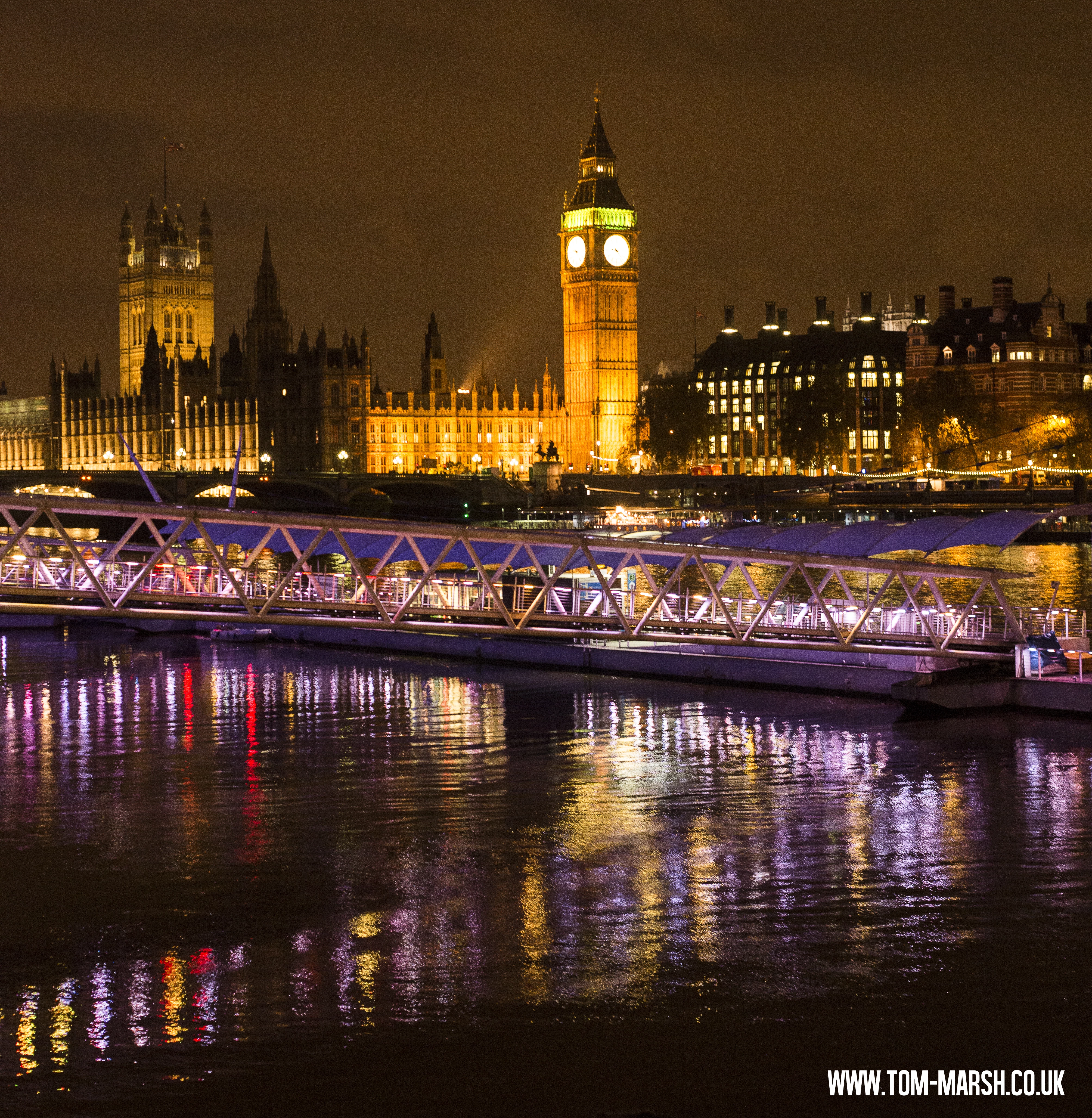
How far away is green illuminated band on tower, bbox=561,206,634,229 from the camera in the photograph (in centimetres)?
15688

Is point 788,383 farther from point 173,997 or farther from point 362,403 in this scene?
point 173,997

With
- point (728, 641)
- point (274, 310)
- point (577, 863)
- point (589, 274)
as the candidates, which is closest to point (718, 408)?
point (589, 274)

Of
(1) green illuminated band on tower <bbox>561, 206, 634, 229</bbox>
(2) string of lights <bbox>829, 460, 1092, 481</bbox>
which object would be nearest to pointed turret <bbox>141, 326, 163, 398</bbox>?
(1) green illuminated band on tower <bbox>561, 206, 634, 229</bbox>

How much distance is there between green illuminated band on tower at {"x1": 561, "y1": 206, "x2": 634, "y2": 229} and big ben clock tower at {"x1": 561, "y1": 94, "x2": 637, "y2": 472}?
6 centimetres

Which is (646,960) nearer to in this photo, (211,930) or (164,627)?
(211,930)

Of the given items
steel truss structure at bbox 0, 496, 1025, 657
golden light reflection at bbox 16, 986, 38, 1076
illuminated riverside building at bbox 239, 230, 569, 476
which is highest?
illuminated riverside building at bbox 239, 230, 569, 476

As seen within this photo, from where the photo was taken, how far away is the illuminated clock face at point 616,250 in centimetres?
15750

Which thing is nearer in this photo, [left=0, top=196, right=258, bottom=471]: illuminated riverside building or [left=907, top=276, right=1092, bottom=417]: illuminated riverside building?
[left=907, top=276, right=1092, bottom=417]: illuminated riverside building

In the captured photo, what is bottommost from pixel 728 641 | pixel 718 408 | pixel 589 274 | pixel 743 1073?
pixel 743 1073

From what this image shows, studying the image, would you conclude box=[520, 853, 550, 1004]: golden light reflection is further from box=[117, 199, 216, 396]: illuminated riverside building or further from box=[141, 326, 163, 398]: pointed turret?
box=[117, 199, 216, 396]: illuminated riverside building

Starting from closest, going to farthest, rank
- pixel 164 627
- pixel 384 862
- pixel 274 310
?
pixel 384 862
pixel 164 627
pixel 274 310

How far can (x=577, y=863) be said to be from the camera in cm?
2328

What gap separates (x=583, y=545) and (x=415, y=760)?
5049mm

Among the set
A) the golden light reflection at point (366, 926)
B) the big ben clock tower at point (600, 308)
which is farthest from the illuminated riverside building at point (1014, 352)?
the golden light reflection at point (366, 926)
